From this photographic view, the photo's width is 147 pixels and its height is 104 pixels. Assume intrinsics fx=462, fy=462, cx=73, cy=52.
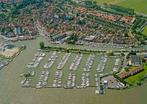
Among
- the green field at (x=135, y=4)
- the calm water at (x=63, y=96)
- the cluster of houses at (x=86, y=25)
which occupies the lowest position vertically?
the calm water at (x=63, y=96)

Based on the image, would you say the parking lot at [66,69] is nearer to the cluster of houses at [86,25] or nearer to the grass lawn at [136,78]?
the grass lawn at [136,78]

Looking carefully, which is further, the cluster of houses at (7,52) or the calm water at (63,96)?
the cluster of houses at (7,52)

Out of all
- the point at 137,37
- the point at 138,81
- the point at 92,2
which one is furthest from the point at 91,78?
the point at 92,2

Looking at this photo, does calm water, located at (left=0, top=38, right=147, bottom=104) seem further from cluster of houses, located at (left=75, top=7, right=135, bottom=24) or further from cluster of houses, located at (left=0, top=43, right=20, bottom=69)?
cluster of houses, located at (left=75, top=7, right=135, bottom=24)

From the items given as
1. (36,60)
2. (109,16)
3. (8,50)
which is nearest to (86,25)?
(109,16)

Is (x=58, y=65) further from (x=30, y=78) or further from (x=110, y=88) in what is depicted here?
(x=110, y=88)

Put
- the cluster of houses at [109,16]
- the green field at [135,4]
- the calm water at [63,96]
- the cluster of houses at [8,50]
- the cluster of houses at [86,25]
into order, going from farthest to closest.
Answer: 1. the green field at [135,4]
2. the cluster of houses at [109,16]
3. the cluster of houses at [86,25]
4. the cluster of houses at [8,50]
5. the calm water at [63,96]

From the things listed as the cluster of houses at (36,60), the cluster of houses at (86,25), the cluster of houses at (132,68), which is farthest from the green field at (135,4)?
the cluster of houses at (36,60)

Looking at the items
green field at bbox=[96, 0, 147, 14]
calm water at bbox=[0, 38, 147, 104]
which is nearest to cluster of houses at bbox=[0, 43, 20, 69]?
calm water at bbox=[0, 38, 147, 104]

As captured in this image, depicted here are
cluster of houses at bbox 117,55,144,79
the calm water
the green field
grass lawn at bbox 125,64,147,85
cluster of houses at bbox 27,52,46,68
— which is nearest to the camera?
the calm water

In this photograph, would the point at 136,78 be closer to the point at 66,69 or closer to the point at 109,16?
the point at 66,69
